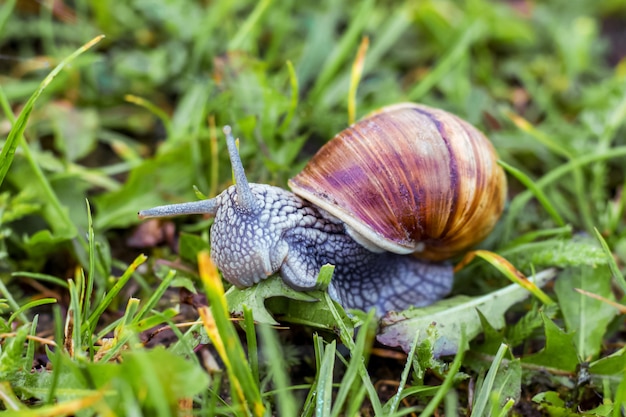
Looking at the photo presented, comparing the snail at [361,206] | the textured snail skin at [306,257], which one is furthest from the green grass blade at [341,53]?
the textured snail skin at [306,257]

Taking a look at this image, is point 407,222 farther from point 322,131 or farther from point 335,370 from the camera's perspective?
point 322,131

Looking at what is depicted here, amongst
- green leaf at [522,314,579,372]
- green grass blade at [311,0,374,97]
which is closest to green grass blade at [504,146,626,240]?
green leaf at [522,314,579,372]

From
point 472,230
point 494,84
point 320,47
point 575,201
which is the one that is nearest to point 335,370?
point 472,230

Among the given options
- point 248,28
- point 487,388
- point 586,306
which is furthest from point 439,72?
point 487,388

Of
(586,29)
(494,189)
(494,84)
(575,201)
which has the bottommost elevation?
(575,201)

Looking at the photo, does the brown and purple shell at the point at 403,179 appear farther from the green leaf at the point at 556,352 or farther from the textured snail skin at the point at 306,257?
the green leaf at the point at 556,352

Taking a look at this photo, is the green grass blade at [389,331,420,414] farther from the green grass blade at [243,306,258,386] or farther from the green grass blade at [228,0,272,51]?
the green grass blade at [228,0,272,51]
